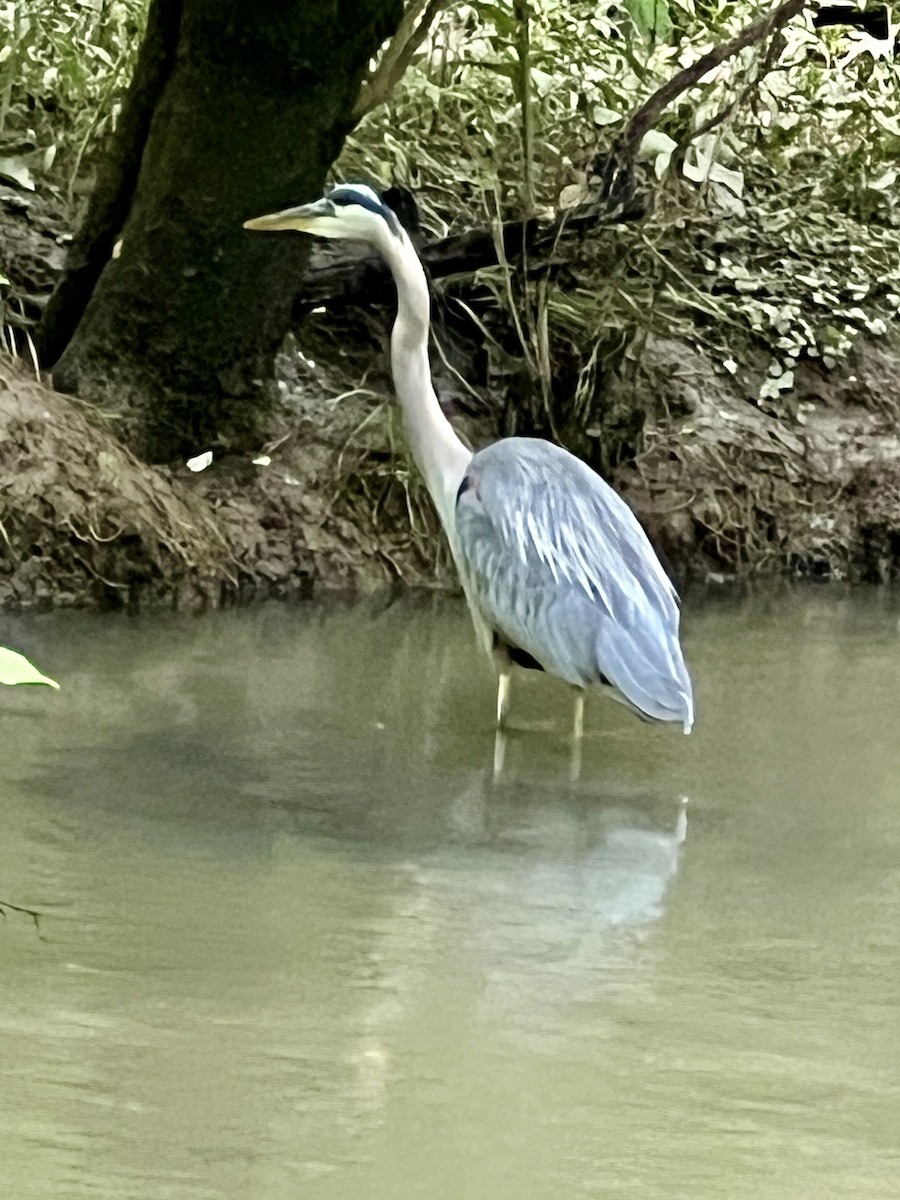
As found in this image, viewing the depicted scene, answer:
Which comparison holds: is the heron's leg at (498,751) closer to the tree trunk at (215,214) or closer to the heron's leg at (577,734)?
the heron's leg at (577,734)

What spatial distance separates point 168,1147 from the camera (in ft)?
7.99

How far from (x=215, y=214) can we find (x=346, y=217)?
2.51ft

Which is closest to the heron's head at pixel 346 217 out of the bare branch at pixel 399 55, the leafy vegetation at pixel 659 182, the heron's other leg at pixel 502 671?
the bare branch at pixel 399 55

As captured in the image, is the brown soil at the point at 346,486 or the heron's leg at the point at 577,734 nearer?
the heron's leg at the point at 577,734

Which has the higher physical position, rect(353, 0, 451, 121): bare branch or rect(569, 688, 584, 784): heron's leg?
rect(353, 0, 451, 121): bare branch

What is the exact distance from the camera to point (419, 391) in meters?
5.55

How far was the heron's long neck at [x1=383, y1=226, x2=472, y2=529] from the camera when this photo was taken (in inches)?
216

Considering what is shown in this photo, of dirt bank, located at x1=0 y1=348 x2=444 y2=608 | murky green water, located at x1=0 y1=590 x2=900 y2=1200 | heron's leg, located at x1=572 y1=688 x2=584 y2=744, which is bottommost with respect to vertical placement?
murky green water, located at x1=0 y1=590 x2=900 y2=1200

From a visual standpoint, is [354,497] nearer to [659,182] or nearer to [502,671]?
[502,671]

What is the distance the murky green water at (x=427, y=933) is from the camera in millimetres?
2498

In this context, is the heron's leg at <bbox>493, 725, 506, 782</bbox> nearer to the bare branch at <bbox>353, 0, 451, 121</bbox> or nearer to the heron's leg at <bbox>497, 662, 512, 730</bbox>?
the heron's leg at <bbox>497, 662, 512, 730</bbox>

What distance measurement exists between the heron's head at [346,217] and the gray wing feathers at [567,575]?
74cm

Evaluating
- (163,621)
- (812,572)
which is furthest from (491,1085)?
(812,572)

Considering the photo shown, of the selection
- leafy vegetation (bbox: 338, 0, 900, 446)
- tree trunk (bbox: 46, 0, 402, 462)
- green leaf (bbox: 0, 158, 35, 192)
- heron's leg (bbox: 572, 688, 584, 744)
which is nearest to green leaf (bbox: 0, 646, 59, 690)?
heron's leg (bbox: 572, 688, 584, 744)
